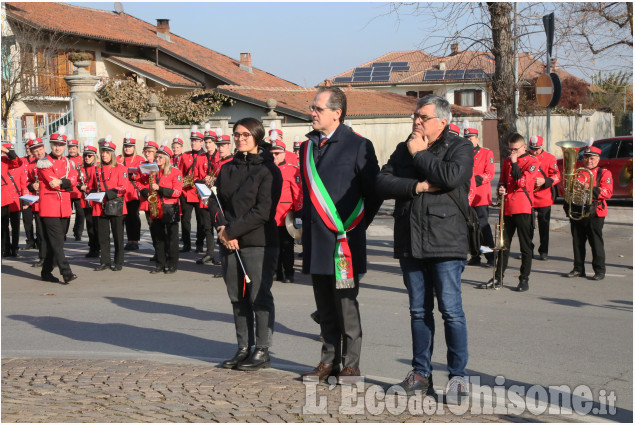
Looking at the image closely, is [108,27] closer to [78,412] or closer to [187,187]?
[187,187]

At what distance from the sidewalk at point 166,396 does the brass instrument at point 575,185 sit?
22.8 feet

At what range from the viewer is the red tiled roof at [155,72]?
143ft

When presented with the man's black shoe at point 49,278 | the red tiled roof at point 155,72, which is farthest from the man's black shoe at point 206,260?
the red tiled roof at point 155,72

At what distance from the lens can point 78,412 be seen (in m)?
5.78

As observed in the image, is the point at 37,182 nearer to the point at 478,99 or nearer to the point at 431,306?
the point at 431,306

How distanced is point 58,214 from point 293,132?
2073cm

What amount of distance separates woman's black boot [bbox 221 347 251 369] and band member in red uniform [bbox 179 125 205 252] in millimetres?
8226

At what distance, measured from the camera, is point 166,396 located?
6.21 m

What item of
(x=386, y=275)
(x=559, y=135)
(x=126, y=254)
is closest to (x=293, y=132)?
(x=126, y=254)

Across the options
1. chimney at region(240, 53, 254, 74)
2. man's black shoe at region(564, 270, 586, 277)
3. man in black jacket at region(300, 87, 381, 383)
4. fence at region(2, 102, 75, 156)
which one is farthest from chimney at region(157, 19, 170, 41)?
man in black jacket at region(300, 87, 381, 383)

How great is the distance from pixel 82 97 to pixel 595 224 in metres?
14.7

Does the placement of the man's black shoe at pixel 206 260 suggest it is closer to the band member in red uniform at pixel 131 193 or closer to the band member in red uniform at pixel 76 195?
the band member in red uniform at pixel 131 193

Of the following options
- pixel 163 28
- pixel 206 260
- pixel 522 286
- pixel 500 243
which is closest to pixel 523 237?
pixel 500 243

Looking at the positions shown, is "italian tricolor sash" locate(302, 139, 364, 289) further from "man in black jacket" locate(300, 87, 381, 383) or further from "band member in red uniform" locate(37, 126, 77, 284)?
"band member in red uniform" locate(37, 126, 77, 284)
